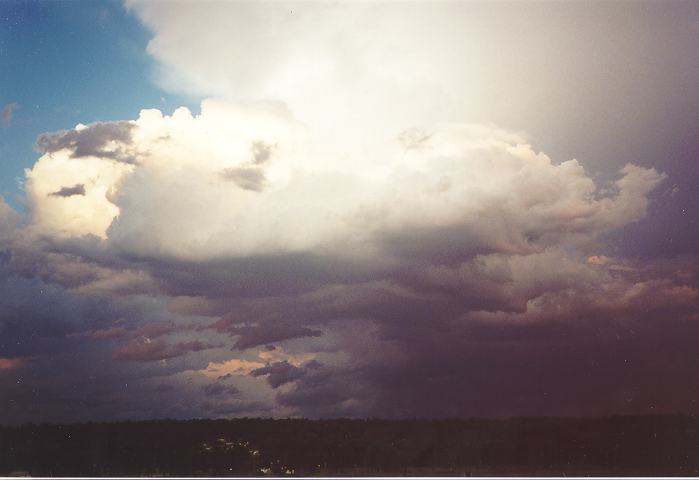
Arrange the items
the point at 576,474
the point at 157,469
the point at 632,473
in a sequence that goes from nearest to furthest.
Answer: the point at 576,474 → the point at 632,473 → the point at 157,469

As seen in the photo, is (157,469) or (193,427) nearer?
(157,469)

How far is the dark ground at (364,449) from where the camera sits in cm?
3034

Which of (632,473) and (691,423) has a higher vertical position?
(691,423)

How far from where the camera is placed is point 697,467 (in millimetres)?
27906

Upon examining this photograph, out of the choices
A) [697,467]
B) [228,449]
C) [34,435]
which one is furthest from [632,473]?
[34,435]

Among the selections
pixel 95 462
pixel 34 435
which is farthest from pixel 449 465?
pixel 34 435

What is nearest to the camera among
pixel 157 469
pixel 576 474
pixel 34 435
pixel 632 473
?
pixel 576 474

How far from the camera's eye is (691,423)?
3278cm

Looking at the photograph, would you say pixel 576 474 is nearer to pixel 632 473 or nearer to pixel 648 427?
pixel 632 473

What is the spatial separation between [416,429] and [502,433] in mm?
4041

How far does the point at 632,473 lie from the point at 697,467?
2.77 m

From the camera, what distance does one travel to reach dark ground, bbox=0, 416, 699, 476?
30344 mm

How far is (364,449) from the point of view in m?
32.3

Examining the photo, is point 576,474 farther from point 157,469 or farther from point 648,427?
point 157,469
